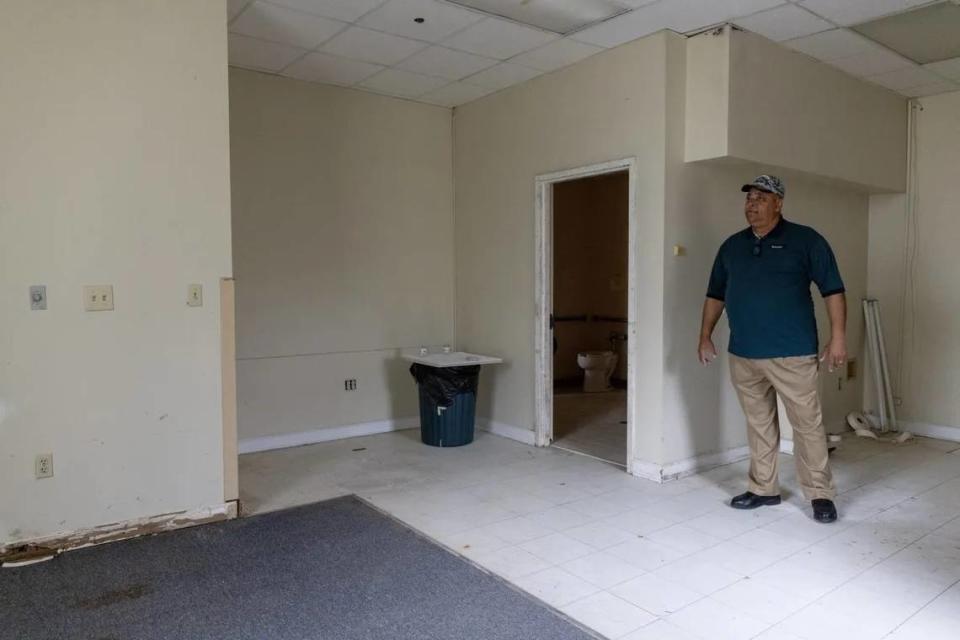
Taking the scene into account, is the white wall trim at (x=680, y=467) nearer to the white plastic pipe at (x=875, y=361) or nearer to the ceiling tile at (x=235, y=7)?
the white plastic pipe at (x=875, y=361)

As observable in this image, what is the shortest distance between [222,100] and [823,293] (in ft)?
9.95

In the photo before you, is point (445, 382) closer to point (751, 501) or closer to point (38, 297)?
point (751, 501)

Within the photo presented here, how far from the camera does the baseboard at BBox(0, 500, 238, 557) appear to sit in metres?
2.91

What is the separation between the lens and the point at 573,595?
8.32ft

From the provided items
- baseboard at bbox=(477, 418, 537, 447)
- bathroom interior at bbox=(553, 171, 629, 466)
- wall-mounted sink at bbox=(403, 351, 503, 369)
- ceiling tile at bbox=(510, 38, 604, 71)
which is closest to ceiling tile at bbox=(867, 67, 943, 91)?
ceiling tile at bbox=(510, 38, 604, 71)

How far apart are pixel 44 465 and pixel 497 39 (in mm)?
3208

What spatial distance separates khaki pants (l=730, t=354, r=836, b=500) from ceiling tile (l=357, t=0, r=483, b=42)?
7.66 ft

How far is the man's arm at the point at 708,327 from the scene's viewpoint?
A: 3617 millimetres

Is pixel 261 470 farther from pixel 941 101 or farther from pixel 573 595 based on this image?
pixel 941 101

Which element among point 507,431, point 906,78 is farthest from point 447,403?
point 906,78

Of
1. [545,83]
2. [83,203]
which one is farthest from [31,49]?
[545,83]

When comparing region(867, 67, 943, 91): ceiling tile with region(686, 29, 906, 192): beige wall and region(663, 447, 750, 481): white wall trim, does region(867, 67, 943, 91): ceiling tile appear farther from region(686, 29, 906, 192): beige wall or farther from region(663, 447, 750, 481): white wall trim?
region(663, 447, 750, 481): white wall trim

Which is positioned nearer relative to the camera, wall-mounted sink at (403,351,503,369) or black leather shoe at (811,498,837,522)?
black leather shoe at (811,498,837,522)

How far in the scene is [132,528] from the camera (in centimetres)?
309
